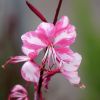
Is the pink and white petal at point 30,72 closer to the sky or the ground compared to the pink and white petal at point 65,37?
closer to the ground

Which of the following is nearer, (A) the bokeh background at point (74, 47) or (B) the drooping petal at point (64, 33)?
(B) the drooping petal at point (64, 33)

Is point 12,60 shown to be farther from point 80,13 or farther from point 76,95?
point 76,95

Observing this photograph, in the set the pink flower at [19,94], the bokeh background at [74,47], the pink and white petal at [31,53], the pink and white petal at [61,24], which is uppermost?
the pink and white petal at [61,24]

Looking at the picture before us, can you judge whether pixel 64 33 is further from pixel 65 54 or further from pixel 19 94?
pixel 19 94

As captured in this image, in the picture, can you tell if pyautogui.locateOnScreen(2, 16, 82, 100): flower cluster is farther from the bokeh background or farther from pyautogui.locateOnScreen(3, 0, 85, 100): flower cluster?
the bokeh background

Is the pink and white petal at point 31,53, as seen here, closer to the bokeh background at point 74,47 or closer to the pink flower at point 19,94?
the pink flower at point 19,94

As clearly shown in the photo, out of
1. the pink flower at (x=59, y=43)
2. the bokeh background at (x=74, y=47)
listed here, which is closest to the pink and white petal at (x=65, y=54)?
the pink flower at (x=59, y=43)

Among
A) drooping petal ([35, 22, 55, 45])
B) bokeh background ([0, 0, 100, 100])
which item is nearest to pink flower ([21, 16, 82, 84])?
drooping petal ([35, 22, 55, 45])
